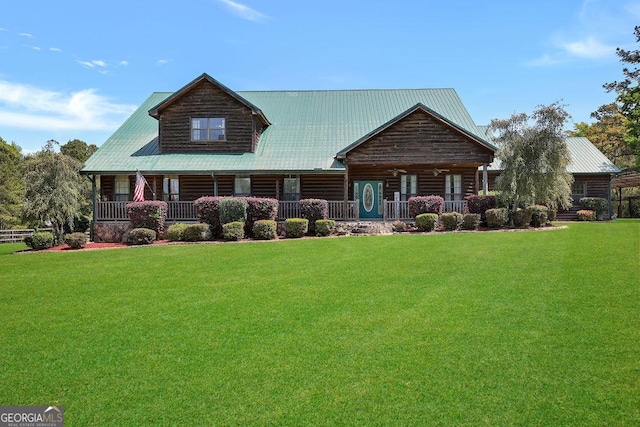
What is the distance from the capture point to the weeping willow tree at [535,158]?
21.9 meters

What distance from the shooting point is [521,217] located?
21.3 meters

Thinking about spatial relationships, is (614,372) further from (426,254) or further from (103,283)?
(103,283)

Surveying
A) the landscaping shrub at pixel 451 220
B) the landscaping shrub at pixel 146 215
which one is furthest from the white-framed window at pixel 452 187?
the landscaping shrub at pixel 146 215

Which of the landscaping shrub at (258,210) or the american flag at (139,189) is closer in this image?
A: the landscaping shrub at (258,210)

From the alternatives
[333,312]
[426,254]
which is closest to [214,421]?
[333,312]

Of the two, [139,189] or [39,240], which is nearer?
[39,240]

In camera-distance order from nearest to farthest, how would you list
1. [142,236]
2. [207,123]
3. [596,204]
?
1. [142,236]
2. [207,123]
3. [596,204]

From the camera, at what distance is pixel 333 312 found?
8.09 metres

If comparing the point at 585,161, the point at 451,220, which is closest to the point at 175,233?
the point at 451,220

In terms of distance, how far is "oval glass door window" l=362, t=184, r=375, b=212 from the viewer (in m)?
26.1

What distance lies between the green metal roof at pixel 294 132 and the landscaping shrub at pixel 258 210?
2.96 meters

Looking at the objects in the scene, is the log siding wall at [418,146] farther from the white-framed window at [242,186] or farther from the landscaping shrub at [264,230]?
the landscaping shrub at [264,230]

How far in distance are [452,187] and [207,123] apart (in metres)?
14.0

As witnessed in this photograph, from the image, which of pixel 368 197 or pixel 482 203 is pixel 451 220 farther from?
pixel 368 197
